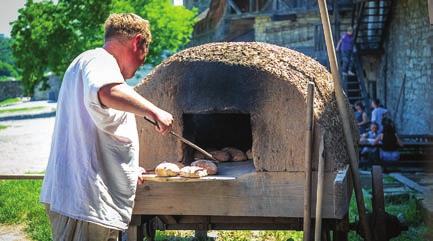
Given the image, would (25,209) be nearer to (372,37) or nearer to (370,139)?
(370,139)

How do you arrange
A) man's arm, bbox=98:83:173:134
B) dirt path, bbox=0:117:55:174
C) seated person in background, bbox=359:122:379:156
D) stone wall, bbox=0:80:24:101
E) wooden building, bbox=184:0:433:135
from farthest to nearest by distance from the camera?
stone wall, bbox=0:80:24:101 → dirt path, bbox=0:117:55:174 → wooden building, bbox=184:0:433:135 → seated person in background, bbox=359:122:379:156 → man's arm, bbox=98:83:173:134

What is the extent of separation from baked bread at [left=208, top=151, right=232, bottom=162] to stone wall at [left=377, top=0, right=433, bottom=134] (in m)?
7.67

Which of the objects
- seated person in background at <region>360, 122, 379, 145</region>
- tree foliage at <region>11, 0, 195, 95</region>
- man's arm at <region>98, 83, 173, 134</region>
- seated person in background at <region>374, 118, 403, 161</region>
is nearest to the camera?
man's arm at <region>98, 83, 173, 134</region>

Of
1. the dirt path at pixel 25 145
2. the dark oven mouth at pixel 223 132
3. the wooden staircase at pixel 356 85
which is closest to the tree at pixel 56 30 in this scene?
the dirt path at pixel 25 145

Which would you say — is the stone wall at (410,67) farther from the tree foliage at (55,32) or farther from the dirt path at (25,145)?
the dirt path at (25,145)

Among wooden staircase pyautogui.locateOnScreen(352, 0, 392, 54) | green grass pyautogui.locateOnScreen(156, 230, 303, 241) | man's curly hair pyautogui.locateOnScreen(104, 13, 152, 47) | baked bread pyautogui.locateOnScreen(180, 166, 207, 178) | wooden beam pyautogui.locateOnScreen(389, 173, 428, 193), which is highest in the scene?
wooden staircase pyautogui.locateOnScreen(352, 0, 392, 54)

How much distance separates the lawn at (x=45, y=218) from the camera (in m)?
6.46

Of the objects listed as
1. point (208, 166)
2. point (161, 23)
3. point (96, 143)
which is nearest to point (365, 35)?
point (161, 23)

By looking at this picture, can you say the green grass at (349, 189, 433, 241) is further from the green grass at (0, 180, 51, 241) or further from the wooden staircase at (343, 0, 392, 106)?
the wooden staircase at (343, 0, 392, 106)

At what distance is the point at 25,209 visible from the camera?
791cm

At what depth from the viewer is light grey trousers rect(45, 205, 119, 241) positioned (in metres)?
3.45

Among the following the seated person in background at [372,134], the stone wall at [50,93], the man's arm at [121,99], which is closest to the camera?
the man's arm at [121,99]

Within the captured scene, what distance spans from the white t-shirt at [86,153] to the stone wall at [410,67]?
9.25m

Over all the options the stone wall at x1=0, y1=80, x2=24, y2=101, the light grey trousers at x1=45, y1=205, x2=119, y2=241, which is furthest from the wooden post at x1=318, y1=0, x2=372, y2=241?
the stone wall at x1=0, y1=80, x2=24, y2=101
